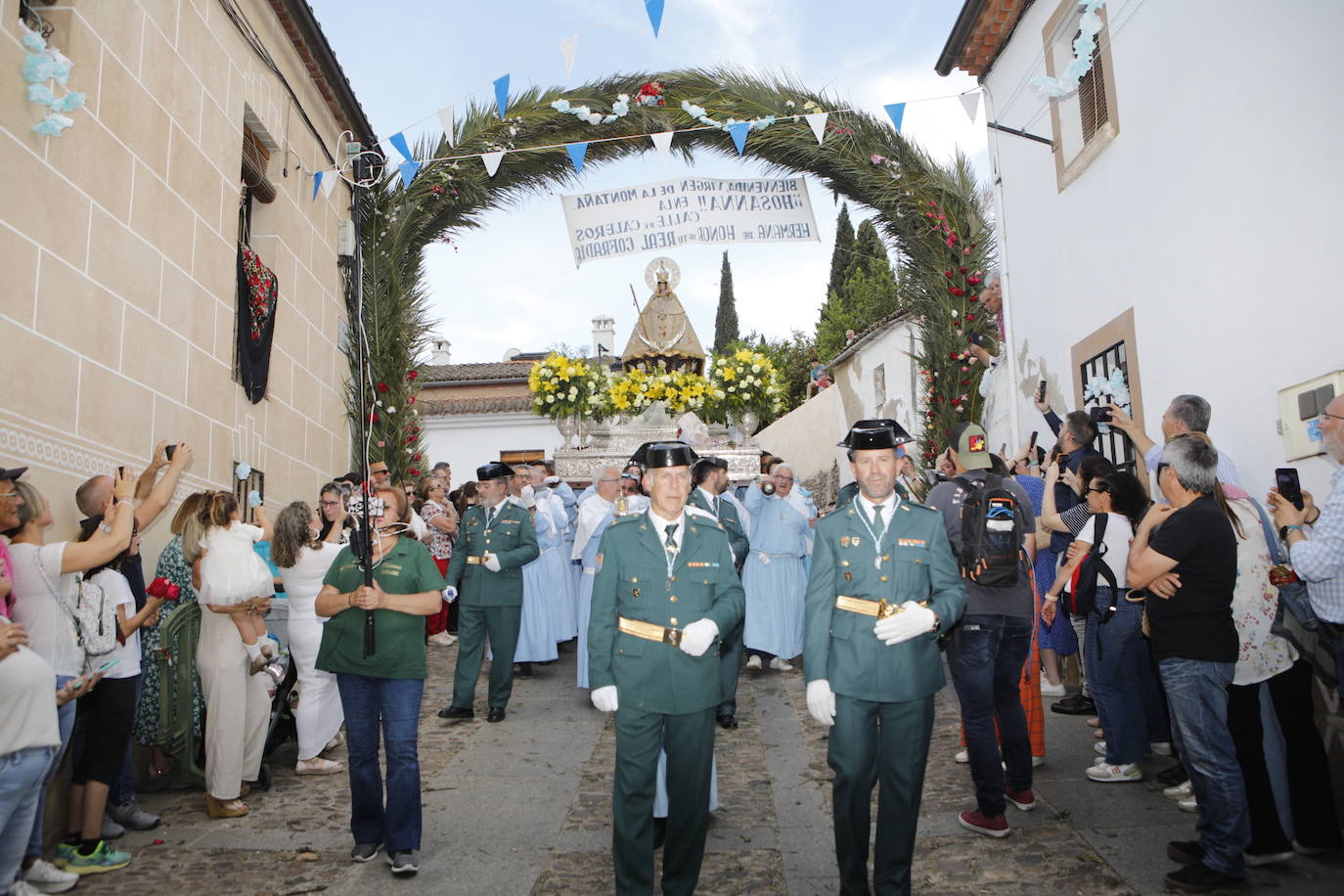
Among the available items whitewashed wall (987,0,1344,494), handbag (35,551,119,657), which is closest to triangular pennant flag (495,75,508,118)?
whitewashed wall (987,0,1344,494)

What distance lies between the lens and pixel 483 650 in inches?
297

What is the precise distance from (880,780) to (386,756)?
7.46ft

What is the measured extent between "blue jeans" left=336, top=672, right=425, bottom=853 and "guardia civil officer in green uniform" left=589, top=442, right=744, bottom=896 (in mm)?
1164

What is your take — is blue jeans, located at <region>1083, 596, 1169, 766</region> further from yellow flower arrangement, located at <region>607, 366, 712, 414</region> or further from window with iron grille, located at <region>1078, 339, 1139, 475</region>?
yellow flower arrangement, located at <region>607, 366, 712, 414</region>

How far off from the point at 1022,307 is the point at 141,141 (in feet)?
25.5

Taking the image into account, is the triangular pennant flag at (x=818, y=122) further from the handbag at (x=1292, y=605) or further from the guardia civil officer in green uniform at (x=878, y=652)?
the guardia civil officer in green uniform at (x=878, y=652)

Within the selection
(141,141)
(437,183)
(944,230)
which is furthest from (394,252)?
(944,230)

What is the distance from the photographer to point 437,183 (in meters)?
11.6

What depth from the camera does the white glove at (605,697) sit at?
3791 millimetres

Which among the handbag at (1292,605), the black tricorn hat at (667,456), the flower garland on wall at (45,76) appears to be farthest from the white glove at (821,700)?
the flower garland on wall at (45,76)

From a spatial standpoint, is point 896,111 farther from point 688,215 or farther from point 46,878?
point 46,878

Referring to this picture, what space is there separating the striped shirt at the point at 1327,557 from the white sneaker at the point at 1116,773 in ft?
5.83

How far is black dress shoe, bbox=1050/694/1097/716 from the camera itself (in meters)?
7.09

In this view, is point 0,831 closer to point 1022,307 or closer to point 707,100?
point 1022,307
